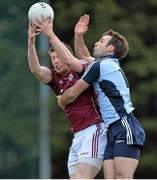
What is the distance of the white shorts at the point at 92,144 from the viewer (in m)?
9.62

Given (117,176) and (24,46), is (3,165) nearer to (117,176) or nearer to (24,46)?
(24,46)

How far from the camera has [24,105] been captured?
1902 centimetres

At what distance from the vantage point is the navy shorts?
30.5 ft

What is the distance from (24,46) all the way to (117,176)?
31.3 ft

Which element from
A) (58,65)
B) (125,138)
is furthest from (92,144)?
(58,65)

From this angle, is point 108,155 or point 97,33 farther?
point 97,33

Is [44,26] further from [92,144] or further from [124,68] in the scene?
[124,68]

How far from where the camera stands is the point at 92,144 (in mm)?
9648

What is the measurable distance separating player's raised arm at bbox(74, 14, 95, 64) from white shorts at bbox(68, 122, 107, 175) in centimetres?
71

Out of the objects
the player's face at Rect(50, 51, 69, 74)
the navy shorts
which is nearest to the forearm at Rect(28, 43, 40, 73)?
the player's face at Rect(50, 51, 69, 74)

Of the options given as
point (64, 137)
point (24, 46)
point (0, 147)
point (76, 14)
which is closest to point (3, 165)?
point (0, 147)

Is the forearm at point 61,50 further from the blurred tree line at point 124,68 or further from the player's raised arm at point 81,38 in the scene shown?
the blurred tree line at point 124,68

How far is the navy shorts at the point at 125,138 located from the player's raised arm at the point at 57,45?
2.32ft

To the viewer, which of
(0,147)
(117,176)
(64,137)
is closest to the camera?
(117,176)
